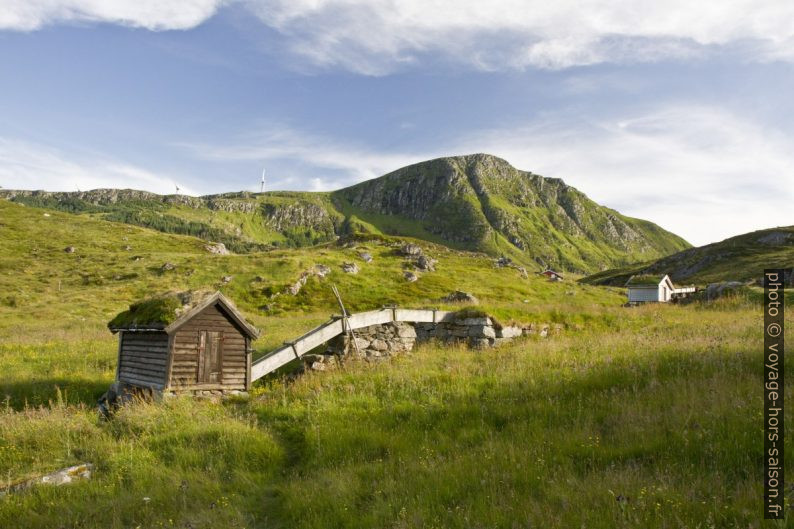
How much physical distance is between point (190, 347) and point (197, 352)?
0.29 meters

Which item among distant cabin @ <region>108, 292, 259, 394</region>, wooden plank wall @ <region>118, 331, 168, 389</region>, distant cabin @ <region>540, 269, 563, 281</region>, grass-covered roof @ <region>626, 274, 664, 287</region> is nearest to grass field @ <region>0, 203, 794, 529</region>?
distant cabin @ <region>108, 292, 259, 394</region>

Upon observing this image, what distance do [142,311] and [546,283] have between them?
258 feet

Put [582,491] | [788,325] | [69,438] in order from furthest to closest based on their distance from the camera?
[788,325]
[69,438]
[582,491]

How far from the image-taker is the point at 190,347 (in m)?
16.0

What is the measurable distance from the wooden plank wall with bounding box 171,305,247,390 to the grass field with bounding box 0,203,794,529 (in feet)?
4.26

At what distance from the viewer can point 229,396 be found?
634 inches

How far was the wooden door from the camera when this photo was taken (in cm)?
1616

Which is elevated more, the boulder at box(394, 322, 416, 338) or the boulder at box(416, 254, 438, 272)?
the boulder at box(416, 254, 438, 272)

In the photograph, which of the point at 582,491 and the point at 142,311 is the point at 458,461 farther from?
the point at 142,311

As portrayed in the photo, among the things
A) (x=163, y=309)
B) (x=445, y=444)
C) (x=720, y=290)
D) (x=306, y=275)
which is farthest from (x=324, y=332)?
(x=306, y=275)

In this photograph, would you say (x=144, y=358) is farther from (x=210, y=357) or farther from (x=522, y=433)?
(x=522, y=433)

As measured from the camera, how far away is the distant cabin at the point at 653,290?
53156mm

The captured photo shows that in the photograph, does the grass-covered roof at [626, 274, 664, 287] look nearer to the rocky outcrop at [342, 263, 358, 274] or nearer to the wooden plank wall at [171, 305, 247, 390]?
the rocky outcrop at [342, 263, 358, 274]

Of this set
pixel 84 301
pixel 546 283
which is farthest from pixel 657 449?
pixel 546 283
